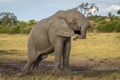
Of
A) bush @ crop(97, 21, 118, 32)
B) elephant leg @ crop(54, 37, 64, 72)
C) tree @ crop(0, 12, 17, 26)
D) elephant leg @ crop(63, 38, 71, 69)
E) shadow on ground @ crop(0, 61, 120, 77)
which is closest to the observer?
shadow on ground @ crop(0, 61, 120, 77)

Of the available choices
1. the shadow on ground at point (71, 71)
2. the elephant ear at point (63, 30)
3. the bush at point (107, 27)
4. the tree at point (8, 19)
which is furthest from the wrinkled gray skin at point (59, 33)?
the tree at point (8, 19)

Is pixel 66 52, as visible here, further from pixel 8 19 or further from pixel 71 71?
pixel 8 19

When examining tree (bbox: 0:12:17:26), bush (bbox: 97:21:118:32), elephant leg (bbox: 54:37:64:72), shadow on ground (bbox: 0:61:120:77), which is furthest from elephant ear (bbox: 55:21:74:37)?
tree (bbox: 0:12:17:26)

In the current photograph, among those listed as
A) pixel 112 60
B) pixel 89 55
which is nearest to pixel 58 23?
pixel 112 60

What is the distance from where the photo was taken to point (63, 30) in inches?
492

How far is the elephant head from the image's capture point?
12.3 metres

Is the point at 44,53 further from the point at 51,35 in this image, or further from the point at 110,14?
the point at 110,14

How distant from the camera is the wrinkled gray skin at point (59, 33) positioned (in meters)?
12.4

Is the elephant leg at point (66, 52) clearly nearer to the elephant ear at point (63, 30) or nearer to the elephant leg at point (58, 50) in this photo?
the elephant leg at point (58, 50)

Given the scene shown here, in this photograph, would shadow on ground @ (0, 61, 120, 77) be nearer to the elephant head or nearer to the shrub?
the elephant head

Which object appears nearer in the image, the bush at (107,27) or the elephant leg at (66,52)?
the elephant leg at (66,52)

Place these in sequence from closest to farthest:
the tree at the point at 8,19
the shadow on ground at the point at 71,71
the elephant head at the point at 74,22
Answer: the shadow on ground at the point at 71,71 → the elephant head at the point at 74,22 → the tree at the point at 8,19

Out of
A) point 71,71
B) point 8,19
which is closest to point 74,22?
point 71,71

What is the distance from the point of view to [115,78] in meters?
10.3
